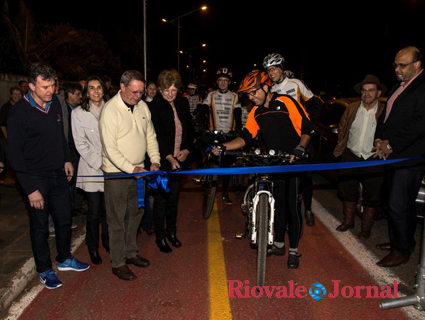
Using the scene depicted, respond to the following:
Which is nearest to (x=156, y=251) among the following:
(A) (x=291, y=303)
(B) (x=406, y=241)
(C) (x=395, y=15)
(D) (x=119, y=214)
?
(D) (x=119, y=214)

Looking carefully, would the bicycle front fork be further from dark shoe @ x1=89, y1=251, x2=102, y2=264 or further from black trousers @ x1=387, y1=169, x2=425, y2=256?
dark shoe @ x1=89, y1=251, x2=102, y2=264

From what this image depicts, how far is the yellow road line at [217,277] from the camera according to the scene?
145 inches

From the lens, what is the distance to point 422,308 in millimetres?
3629

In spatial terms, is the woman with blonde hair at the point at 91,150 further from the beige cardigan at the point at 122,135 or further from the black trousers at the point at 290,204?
the black trousers at the point at 290,204

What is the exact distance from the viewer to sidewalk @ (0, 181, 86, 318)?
13.0 feet

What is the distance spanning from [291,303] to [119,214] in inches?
84.0

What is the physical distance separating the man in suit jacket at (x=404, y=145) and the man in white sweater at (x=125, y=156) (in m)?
2.88

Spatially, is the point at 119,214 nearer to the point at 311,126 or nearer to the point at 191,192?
the point at 311,126

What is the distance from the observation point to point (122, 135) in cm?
423

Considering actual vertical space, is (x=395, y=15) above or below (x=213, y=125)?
above

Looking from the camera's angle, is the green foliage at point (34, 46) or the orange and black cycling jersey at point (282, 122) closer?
the orange and black cycling jersey at point (282, 122)

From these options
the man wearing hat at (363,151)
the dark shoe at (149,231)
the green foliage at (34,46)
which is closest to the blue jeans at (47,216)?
the dark shoe at (149,231)

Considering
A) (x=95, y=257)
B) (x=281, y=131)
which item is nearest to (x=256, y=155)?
(x=281, y=131)

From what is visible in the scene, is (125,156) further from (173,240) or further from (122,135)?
(173,240)
